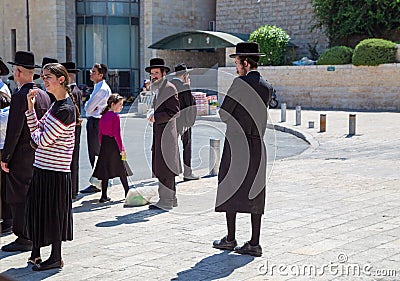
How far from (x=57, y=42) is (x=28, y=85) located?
105 feet

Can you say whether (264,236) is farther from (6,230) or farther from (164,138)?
(6,230)

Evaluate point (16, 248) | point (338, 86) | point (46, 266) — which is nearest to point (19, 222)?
point (16, 248)

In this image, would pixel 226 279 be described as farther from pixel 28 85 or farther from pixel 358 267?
pixel 28 85

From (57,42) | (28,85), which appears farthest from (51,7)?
(28,85)

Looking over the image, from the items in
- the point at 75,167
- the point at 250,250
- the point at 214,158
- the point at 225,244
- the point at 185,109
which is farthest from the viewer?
the point at 214,158

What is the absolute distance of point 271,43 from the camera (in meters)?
33.5

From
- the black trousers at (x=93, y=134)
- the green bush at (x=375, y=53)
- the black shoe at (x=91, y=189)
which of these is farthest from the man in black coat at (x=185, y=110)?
the green bush at (x=375, y=53)

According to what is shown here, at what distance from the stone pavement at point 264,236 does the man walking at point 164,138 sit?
0.28 metres

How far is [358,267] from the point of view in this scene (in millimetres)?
5691

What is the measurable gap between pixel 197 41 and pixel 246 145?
2916 cm

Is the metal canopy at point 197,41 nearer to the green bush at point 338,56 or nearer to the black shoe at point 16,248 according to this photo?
the green bush at point 338,56

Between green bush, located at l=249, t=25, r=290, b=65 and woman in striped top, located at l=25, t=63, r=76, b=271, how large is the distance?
28299 millimetres

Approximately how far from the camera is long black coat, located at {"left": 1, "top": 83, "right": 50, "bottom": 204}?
641cm

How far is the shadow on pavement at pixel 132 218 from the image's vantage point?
307 inches
